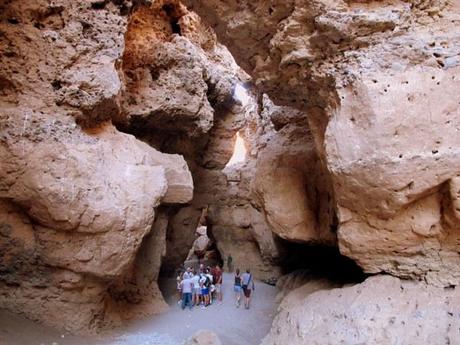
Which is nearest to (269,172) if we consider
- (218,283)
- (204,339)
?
(204,339)

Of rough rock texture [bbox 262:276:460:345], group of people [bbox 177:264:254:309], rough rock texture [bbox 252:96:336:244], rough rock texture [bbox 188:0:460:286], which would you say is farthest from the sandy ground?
rough rock texture [bbox 188:0:460:286]

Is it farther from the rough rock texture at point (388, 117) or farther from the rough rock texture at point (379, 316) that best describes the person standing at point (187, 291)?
the rough rock texture at point (388, 117)

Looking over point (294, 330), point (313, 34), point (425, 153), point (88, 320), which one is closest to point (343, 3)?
point (313, 34)

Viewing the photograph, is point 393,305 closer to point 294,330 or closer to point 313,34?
point 294,330

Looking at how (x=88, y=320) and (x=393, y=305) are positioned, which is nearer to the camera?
(x=393, y=305)

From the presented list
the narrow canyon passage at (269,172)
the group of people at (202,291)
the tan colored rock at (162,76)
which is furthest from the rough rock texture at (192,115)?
the group of people at (202,291)

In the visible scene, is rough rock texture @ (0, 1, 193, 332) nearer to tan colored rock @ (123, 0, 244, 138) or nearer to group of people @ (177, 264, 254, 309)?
tan colored rock @ (123, 0, 244, 138)

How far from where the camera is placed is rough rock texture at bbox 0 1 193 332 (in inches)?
227

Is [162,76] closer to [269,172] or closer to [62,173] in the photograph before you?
[269,172]

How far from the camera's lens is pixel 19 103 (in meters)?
5.90

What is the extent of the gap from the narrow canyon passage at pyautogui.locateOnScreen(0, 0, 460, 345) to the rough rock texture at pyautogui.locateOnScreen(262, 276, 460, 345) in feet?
0.07

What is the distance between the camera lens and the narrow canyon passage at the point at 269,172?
471 centimetres

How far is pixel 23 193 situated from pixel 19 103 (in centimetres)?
144

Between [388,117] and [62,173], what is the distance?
4842 millimetres
